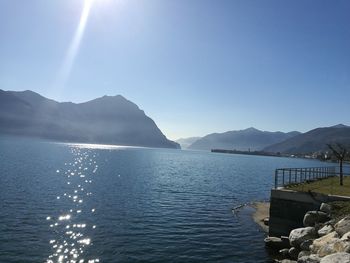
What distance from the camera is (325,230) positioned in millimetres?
23562

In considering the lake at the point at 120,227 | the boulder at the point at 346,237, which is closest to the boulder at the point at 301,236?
the lake at the point at 120,227

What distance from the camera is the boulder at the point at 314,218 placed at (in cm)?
2619

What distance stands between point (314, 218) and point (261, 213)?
14878 millimetres

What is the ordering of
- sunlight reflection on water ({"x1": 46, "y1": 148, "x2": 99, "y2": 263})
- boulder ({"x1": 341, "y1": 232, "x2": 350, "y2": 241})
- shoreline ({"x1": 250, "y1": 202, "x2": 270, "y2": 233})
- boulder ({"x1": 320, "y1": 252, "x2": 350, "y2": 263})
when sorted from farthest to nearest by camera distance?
shoreline ({"x1": 250, "y1": 202, "x2": 270, "y2": 233}) < sunlight reflection on water ({"x1": 46, "y1": 148, "x2": 99, "y2": 263}) < boulder ({"x1": 341, "y1": 232, "x2": 350, "y2": 241}) < boulder ({"x1": 320, "y1": 252, "x2": 350, "y2": 263})

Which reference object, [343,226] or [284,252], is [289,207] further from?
[343,226]

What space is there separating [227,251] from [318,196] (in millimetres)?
8797

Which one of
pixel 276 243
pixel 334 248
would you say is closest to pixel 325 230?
pixel 334 248

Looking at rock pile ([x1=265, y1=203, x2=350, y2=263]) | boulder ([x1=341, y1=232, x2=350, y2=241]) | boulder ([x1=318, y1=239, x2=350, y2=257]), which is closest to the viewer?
boulder ([x1=318, y1=239, x2=350, y2=257])

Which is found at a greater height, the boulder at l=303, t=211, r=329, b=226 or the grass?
the grass

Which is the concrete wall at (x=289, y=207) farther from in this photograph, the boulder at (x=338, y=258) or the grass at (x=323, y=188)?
the boulder at (x=338, y=258)

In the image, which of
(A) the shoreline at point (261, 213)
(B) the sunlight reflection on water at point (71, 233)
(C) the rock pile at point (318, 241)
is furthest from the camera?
(A) the shoreline at point (261, 213)

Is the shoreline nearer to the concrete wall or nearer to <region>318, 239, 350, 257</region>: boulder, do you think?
the concrete wall

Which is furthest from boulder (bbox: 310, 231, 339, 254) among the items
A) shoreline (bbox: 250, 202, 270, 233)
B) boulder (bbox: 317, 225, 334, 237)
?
shoreline (bbox: 250, 202, 270, 233)

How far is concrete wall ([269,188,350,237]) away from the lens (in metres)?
28.5
